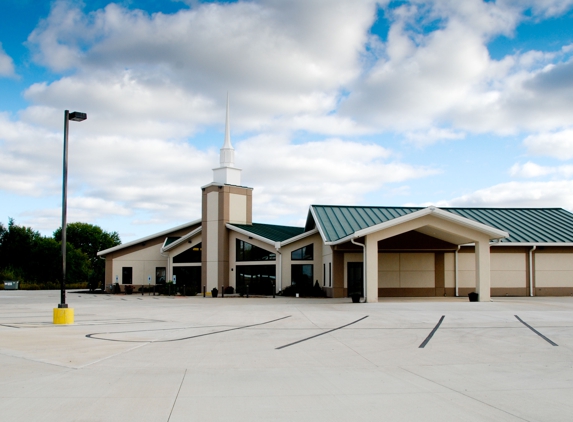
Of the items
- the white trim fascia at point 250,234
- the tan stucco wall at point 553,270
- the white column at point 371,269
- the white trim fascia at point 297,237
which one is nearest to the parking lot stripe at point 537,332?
the white column at point 371,269

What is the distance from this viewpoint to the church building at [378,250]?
2886 centimetres

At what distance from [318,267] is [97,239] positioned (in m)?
68.2

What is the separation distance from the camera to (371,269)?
28109 mm

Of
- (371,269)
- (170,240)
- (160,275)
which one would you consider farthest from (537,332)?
(160,275)

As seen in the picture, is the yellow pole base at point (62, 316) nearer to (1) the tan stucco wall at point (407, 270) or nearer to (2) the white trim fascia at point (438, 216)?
(2) the white trim fascia at point (438, 216)

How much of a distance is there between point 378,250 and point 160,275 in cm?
2150

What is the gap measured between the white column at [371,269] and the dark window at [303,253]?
33.9 ft

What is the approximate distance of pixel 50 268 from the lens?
78.6m

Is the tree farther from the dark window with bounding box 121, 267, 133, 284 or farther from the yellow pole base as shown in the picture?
the yellow pole base

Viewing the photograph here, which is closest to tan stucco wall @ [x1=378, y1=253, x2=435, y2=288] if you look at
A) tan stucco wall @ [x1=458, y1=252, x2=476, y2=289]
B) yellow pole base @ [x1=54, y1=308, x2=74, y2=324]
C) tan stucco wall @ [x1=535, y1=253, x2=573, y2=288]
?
tan stucco wall @ [x1=458, y1=252, x2=476, y2=289]

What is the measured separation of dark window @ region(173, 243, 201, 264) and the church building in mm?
79

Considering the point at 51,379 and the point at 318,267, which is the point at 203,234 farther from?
the point at 51,379

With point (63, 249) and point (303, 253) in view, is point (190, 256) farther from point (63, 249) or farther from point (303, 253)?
point (63, 249)

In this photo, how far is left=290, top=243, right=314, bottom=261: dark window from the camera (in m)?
38.2
